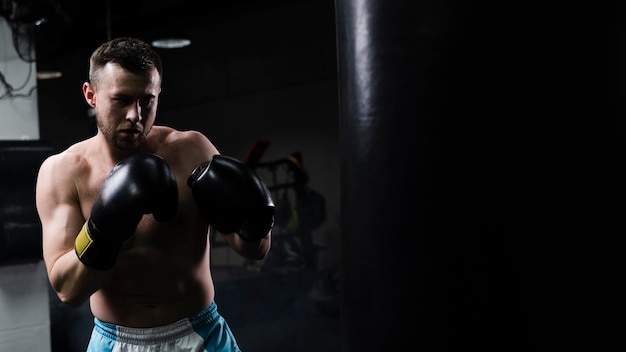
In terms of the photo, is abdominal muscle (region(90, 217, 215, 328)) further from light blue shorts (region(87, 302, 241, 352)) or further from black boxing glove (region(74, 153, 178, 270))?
black boxing glove (region(74, 153, 178, 270))

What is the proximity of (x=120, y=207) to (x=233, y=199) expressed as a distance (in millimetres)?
232

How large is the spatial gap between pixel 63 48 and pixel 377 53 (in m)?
8.87

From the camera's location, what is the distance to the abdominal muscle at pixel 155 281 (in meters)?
1.56

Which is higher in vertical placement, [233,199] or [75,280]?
[233,199]

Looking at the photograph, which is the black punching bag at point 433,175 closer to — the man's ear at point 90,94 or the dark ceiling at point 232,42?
the man's ear at point 90,94

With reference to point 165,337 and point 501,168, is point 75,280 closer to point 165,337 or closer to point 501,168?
point 165,337

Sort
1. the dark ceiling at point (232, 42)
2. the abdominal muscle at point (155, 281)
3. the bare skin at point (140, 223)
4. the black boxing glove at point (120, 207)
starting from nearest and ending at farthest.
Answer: the black boxing glove at point (120, 207), the bare skin at point (140, 223), the abdominal muscle at point (155, 281), the dark ceiling at point (232, 42)

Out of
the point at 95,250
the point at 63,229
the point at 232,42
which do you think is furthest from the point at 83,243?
the point at 232,42

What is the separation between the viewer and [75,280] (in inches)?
53.1

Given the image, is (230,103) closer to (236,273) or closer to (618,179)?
(236,273)

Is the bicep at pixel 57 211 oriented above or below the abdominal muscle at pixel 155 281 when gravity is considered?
above

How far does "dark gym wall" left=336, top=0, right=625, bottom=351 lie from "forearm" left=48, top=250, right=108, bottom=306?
619mm

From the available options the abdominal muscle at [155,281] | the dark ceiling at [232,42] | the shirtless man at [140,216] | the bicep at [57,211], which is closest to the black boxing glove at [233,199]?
the shirtless man at [140,216]

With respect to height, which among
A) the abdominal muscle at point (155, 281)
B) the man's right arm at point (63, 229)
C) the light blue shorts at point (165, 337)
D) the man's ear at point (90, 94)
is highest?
the man's ear at point (90, 94)
